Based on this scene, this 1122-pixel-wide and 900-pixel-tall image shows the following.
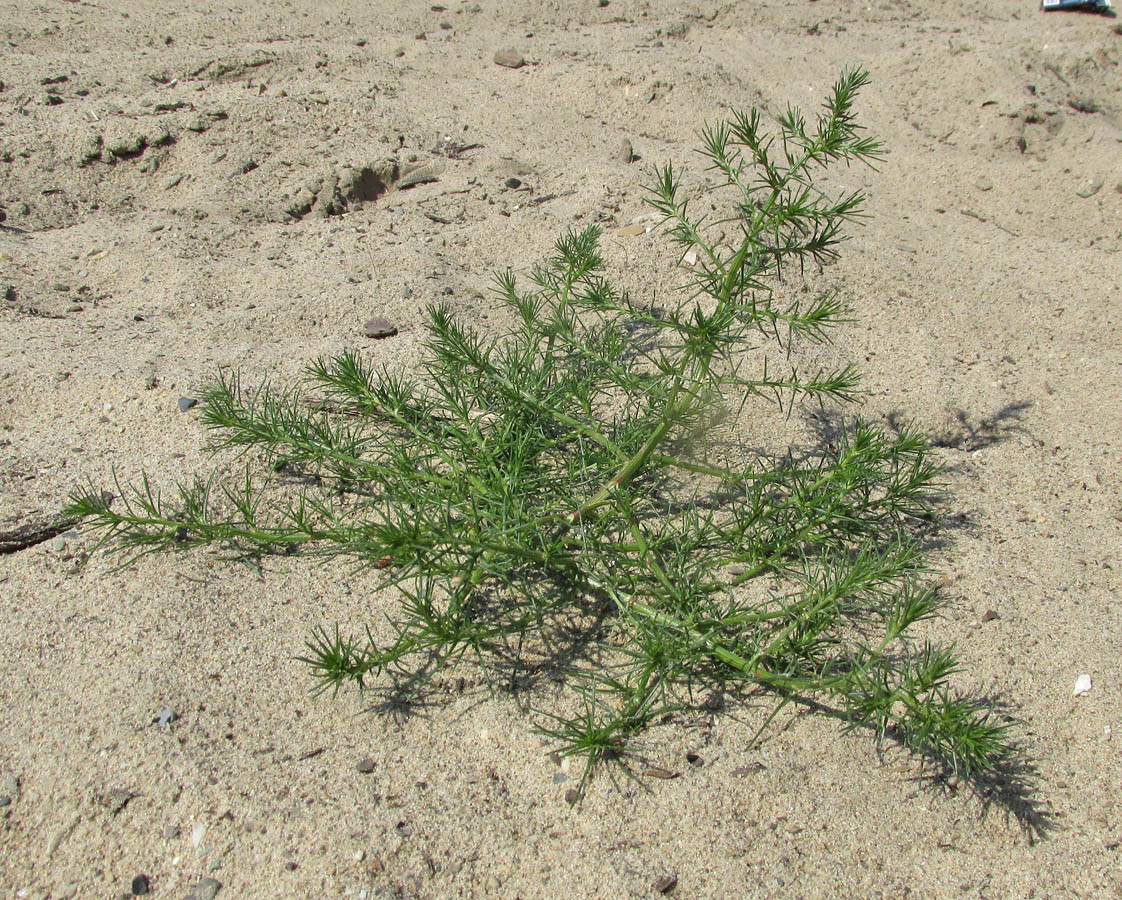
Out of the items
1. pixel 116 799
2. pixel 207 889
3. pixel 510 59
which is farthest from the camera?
pixel 510 59

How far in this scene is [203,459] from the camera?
2.42 metres

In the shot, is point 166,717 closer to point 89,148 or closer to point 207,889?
point 207,889

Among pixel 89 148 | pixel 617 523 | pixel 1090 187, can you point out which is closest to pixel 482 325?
pixel 617 523

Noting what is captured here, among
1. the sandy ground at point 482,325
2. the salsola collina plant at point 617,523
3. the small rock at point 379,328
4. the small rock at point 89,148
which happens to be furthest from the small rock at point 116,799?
the small rock at point 89,148

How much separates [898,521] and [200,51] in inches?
153

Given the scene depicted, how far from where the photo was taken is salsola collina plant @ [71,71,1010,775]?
1793mm

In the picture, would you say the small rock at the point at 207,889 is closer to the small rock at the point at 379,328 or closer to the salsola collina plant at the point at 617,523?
the salsola collina plant at the point at 617,523

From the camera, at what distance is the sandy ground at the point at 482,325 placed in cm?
170

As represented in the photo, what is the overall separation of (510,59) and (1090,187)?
8.57 ft

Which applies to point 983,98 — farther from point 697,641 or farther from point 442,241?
point 697,641

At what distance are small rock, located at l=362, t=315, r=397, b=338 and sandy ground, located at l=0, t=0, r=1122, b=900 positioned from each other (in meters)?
0.04

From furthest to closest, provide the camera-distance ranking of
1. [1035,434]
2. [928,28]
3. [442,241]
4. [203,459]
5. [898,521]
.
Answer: [928,28]
[442,241]
[1035,434]
[203,459]
[898,521]

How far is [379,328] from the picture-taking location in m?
2.93

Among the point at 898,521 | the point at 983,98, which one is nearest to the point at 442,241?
the point at 898,521
